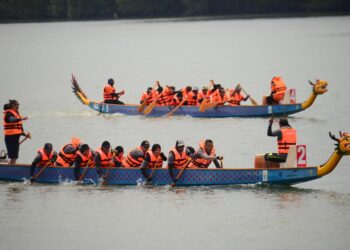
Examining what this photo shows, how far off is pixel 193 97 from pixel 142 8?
9142cm

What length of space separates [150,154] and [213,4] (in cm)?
10232

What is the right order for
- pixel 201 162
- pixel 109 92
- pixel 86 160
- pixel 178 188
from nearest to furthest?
pixel 201 162 → pixel 178 188 → pixel 86 160 → pixel 109 92

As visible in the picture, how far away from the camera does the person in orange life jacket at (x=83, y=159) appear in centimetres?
2798

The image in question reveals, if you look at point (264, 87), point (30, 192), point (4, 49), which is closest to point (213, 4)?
point (4, 49)

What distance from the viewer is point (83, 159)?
28062 mm

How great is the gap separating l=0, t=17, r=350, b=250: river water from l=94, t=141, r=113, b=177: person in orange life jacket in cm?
68

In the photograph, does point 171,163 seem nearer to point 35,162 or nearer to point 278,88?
point 35,162

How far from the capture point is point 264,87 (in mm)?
60406

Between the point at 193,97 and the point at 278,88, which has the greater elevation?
the point at 278,88

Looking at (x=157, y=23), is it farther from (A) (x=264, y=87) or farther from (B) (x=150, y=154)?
(B) (x=150, y=154)

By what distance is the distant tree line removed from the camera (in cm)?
12388

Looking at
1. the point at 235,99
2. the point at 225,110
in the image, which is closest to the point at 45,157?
the point at 225,110

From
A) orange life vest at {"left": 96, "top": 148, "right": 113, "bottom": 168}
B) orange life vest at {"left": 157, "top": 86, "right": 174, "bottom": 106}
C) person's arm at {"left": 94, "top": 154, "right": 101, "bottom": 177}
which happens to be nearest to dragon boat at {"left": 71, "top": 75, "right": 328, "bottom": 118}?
orange life vest at {"left": 157, "top": 86, "right": 174, "bottom": 106}

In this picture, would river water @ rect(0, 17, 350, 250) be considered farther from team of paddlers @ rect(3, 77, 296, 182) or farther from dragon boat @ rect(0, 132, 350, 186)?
team of paddlers @ rect(3, 77, 296, 182)
